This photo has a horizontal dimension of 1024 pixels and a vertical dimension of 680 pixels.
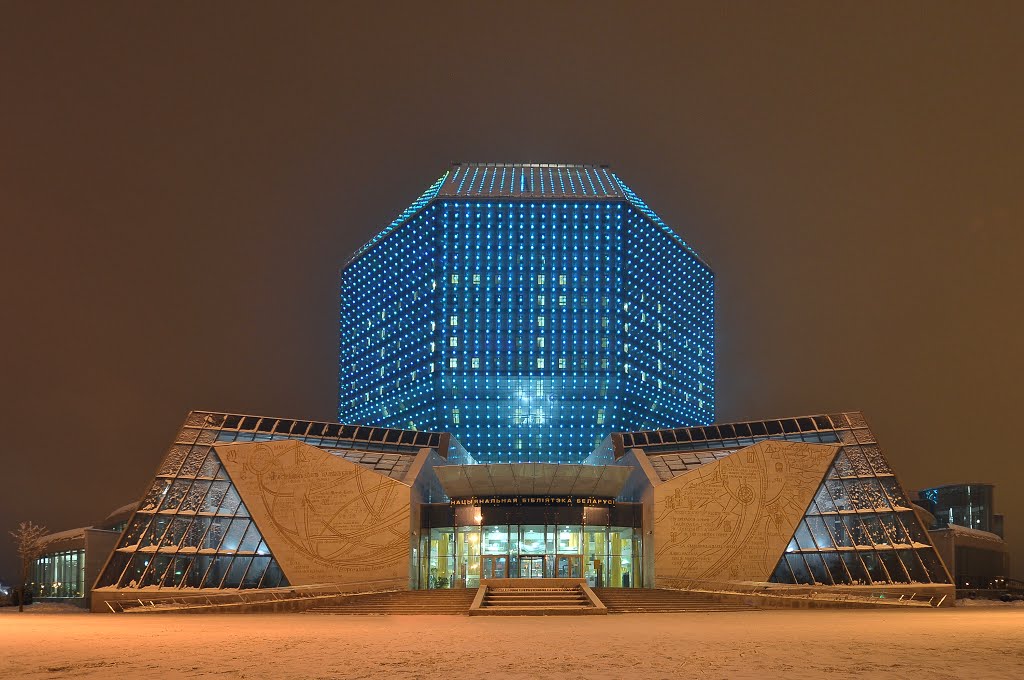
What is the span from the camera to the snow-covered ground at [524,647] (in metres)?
20.4

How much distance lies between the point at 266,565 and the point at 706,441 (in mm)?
29245

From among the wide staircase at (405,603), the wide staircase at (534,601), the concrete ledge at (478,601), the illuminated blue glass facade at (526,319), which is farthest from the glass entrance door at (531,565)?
the illuminated blue glass facade at (526,319)

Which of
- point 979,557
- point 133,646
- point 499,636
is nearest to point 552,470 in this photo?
point 499,636

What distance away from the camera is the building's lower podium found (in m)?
54.0

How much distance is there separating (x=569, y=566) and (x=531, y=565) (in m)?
2.09

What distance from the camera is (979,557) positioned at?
7569 centimetres

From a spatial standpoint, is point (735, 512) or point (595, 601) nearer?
point (595, 601)

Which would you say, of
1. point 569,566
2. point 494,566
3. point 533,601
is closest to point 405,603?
point 533,601

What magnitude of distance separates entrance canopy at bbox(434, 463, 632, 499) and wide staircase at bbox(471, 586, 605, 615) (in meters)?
9.51

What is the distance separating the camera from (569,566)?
2271 inches

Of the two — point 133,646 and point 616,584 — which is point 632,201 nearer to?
point 616,584

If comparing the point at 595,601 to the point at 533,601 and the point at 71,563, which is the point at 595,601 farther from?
the point at 71,563

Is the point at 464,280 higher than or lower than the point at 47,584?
higher

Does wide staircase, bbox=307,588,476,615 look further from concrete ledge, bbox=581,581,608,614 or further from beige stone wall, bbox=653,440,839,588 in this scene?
beige stone wall, bbox=653,440,839,588
